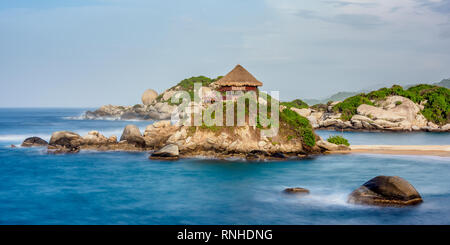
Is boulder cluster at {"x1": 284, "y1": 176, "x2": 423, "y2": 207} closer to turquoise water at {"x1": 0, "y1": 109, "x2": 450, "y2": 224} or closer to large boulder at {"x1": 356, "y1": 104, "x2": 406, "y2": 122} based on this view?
turquoise water at {"x1": 0, "y1": 109, "x2": 450, "y2": 224}

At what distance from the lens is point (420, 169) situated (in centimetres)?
2344

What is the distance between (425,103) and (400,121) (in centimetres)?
841

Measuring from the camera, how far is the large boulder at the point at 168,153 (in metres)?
27.3

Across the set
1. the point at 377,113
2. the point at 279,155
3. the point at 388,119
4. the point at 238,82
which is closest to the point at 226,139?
the point at 279,155

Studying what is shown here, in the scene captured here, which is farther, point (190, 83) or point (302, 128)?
point (190, 83)

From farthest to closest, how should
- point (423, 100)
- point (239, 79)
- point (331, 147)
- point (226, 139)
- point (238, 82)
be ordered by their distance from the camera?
point (423, 100), point (239, 79), point (238, 82), point (331, 147), point (226, 139)

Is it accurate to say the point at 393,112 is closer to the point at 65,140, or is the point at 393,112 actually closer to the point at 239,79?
the point at 239,79

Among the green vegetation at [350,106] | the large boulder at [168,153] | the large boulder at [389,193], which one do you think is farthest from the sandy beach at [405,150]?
the green vegetation at [350,106]

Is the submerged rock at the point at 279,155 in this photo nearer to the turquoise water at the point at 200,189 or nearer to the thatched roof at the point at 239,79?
the turquoise water at the point at 200,189

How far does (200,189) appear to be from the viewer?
806 inches

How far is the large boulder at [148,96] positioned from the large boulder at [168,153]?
60.2m

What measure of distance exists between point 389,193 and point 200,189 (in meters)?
9.28

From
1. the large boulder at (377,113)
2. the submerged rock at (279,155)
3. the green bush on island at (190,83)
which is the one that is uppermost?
the green bush on island at (190,83)
